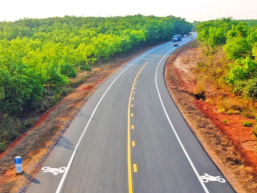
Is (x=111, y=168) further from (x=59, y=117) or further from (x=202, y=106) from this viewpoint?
(x=202, y=106)

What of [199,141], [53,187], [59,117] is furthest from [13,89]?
[199,141]

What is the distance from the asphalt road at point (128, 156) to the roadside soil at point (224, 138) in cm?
62

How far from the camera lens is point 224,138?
61.4 feet

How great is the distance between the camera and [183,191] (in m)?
12.2

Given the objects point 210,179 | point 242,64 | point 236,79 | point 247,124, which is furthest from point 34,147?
point 242,64

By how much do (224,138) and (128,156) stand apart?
7.40m

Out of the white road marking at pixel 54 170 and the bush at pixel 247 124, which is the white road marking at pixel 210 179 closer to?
the white road marking at pixel 54 170

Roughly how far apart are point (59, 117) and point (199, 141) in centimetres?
1194

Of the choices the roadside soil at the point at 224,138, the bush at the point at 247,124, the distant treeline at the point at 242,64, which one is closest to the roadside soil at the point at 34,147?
the roadside soil at the point at 224,138

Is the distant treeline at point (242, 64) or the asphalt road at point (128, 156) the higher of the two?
the distant treeline at point (242, 64)

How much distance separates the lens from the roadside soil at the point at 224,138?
13.7 metres

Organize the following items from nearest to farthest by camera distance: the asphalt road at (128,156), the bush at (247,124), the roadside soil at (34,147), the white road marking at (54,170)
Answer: the asphalt road at (128,156) → the roadside soil at (34,147) → the white road marking at (54,170) → the bush at (247,124)

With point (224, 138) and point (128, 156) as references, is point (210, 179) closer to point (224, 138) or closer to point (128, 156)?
point (128, 156)

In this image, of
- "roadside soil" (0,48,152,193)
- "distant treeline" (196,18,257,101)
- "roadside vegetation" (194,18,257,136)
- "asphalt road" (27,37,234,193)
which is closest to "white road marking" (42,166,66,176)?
"asphalt road" (27,37,234,193)
